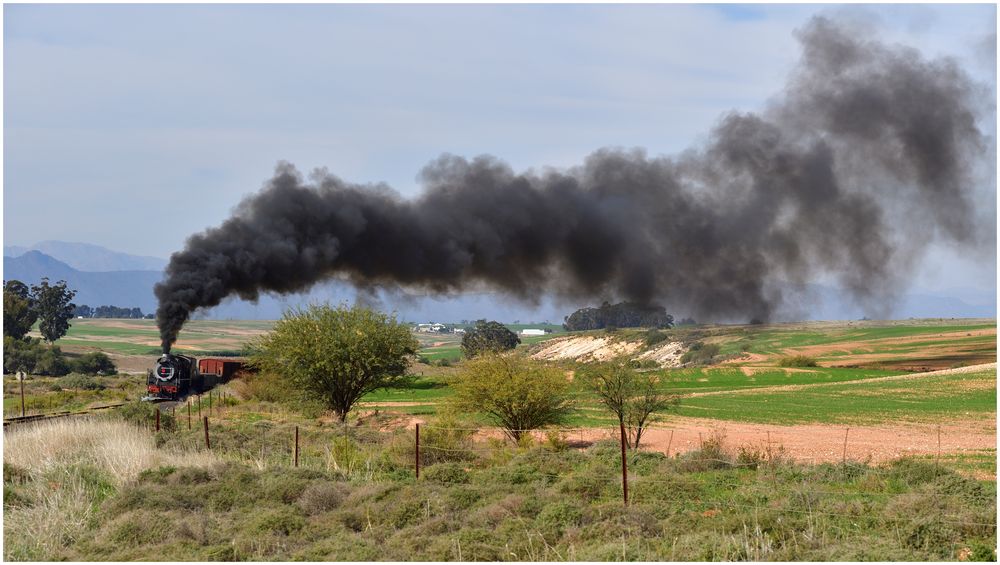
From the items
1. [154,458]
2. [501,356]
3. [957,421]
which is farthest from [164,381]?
[957,421]

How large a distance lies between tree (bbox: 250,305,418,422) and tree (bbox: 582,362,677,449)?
440 inches

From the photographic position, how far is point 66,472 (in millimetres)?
18234

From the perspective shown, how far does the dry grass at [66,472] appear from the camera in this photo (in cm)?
1407

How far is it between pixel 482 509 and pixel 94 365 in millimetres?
82790

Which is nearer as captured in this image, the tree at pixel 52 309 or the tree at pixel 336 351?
the tree at pixel 336 351

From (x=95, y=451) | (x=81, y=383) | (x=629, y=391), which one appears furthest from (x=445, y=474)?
(x=81, y=383)

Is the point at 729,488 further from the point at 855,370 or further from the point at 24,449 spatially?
the point at 855,370

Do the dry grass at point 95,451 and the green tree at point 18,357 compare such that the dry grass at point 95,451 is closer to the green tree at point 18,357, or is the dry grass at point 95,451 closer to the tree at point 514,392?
the tree at point 514,392

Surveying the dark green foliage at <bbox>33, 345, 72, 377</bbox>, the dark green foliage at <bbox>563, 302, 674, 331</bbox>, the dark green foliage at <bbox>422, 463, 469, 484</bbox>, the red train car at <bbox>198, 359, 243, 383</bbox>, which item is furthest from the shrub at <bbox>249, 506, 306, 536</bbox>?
the dark green foliage at <bbox>563, 302, 674, 331</bbox>

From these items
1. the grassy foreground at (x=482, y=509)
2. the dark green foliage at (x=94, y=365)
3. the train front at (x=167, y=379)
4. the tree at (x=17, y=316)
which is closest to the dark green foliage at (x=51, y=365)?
the dark green foliage at (x=94, y=365)

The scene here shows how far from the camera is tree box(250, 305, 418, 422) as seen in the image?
35875 millimetres

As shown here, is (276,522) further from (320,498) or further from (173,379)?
(173,379)

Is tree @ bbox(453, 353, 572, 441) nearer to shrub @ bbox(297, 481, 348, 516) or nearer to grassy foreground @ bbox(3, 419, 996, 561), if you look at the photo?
grassy foreground @ bbox(3, 419, 996, 561)

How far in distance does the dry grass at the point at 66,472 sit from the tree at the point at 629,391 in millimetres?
12072
